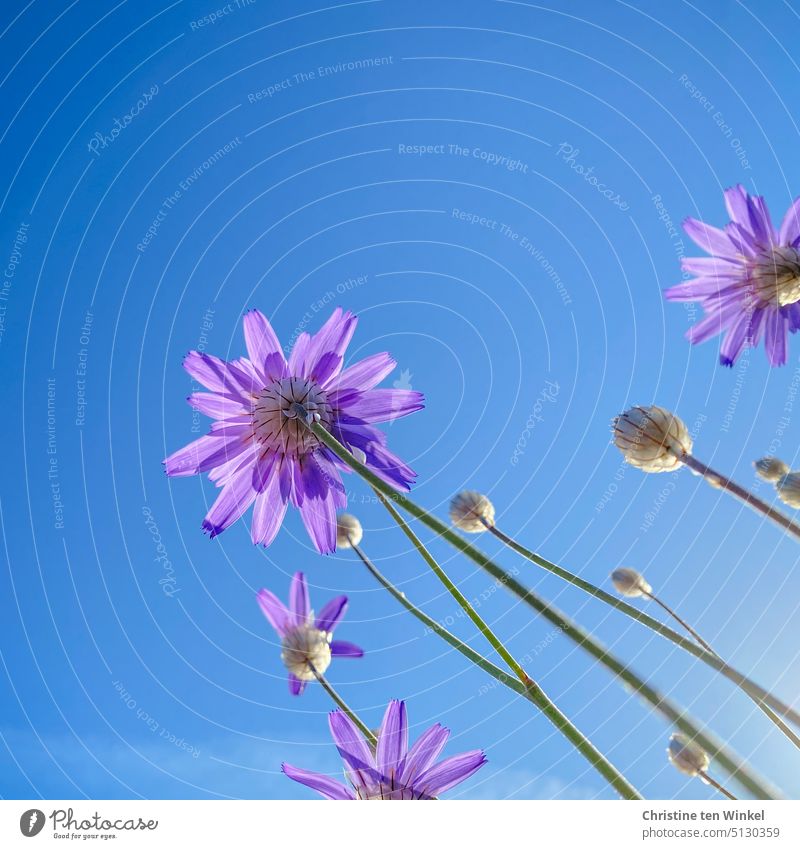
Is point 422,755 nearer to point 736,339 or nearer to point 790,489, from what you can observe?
point 790,489

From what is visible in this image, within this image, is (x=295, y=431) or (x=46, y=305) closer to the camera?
(x=295, y=431)

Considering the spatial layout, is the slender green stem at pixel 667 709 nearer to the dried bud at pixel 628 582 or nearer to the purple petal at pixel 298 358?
the dried bud at pixel 628 582

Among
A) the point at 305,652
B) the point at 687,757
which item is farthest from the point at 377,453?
the point at 687,757

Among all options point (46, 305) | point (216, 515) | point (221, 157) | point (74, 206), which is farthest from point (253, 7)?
point (216, 515)

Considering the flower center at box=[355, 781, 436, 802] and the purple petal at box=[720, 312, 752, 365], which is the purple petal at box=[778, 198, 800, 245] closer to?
the purple petal at box=[720, 312, 752, 365]
